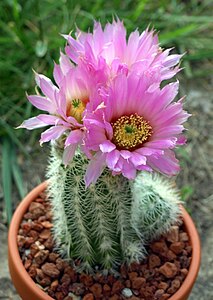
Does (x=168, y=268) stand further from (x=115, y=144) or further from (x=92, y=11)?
(x=92, y=11)

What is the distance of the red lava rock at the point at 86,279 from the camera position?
146 centimetres

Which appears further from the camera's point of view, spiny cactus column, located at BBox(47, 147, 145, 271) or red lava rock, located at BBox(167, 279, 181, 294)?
red lava rock, located at BBox(167, 279, 181, 294)

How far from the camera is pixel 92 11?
2283 mm

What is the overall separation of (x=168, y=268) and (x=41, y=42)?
1.03m

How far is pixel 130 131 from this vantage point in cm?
118

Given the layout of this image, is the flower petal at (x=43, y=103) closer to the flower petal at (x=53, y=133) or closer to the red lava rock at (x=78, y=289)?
the flower petal at (x=53, y=133)

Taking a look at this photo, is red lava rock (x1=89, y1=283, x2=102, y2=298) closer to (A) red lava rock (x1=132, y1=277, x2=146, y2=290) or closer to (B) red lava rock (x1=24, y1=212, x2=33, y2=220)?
(A) red lava rock (x1=132, y1=277, x2=146, y2=290)

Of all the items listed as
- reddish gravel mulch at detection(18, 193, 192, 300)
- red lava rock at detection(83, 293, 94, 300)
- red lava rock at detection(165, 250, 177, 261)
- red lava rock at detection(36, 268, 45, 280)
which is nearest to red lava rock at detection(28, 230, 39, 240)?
reddish gravel mulch at detection(18, 193, 192, 300)

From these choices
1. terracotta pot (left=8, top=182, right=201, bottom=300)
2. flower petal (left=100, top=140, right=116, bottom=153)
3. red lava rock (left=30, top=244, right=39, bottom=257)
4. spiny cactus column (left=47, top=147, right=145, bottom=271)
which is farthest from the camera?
red lava rock (left=30, top=244, right=39, bottom=257)

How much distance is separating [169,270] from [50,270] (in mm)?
269

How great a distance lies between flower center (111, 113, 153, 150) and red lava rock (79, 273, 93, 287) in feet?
1.33

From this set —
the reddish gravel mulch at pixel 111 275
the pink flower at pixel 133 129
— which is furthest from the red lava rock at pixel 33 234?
the pink flower at pixel 133 129

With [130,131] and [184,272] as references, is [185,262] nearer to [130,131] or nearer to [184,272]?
[184,272]

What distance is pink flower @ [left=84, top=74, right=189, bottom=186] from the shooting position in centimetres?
113
